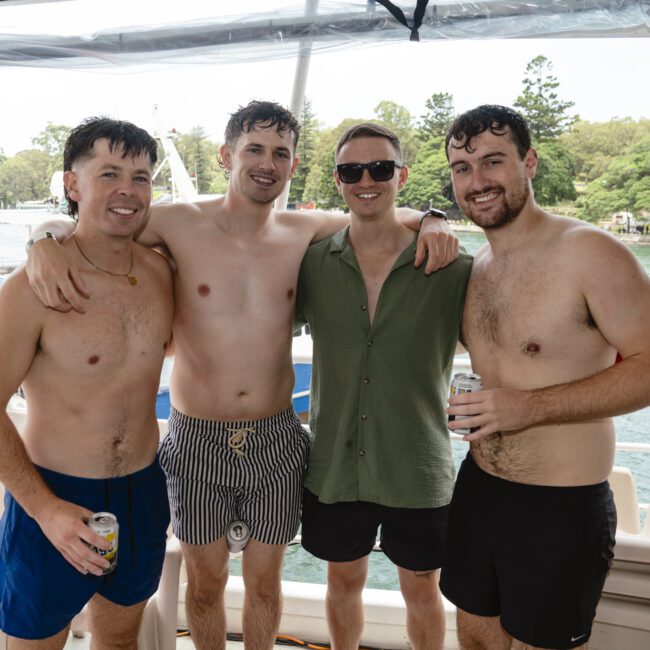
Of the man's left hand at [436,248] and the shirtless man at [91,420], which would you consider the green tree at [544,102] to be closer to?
the man's left hand at [436,248]

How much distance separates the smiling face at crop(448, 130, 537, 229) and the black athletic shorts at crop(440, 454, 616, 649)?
83 centimetres

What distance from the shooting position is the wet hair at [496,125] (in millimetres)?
1721

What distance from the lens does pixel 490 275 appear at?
1.78 meters

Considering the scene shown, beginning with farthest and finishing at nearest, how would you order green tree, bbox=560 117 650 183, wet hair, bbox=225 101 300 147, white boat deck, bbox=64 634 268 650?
1. green tree, bbox=560 117 650 183
2. white boat deck, bbox=64 634 268 650
3. wet hair, bbox=225 101 300 147

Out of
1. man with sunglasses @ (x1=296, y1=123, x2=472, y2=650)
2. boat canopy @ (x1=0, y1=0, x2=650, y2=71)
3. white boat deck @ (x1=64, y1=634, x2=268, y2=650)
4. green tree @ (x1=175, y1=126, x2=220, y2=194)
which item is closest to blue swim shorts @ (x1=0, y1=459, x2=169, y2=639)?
man with sunglasses @ (x1=296, y1=123, x2=472, y2=650)

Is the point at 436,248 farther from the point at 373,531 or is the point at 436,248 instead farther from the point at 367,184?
the point at 373,531

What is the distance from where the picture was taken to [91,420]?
166 cm

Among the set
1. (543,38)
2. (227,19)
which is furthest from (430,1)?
(227,19)

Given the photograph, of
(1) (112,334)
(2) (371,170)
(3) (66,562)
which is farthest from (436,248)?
(3) (66,562)

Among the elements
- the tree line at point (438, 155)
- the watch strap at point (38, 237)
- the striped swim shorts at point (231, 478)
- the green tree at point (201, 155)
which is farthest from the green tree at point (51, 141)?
the striped swim shorts at point (231, 478)

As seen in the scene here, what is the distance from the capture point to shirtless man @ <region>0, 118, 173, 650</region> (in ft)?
5.05

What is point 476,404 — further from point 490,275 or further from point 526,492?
point 490,275

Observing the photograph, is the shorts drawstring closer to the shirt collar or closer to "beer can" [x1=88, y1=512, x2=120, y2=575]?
"beer can" [x1=88, y1=512, x2=120, y2=575]

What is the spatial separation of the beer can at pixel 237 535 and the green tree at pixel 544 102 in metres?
3.59
